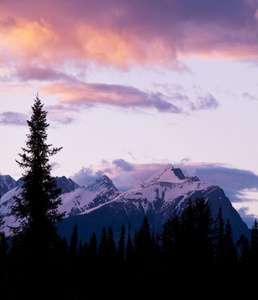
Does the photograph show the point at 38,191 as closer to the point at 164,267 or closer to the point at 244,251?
the point at 164,267

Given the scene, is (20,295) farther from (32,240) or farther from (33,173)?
(33,173)

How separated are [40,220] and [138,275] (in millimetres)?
20772

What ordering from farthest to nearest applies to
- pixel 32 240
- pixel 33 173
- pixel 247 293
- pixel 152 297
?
pixel 247 293
pixel 152 297
pixel 33 173
pixel 32 240

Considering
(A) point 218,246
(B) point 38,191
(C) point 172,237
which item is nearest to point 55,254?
(B) point 38,191

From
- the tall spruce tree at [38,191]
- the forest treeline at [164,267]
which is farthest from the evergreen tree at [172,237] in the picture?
the tall spruce tree at [38,191]

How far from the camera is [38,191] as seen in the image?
43969 mm

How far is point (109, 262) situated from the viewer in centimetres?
10544

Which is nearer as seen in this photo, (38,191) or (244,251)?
(38,191)

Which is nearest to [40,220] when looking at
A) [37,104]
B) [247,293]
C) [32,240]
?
[32,240]

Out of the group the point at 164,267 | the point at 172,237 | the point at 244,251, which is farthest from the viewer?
the point at 244,251

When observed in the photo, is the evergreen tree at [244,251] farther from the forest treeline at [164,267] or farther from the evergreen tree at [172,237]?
the evergreen tree at [172,237]

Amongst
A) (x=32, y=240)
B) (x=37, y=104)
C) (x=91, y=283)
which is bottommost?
(x=91, y=283)

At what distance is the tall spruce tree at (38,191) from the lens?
140ft

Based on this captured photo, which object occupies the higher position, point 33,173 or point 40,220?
point 33,173
